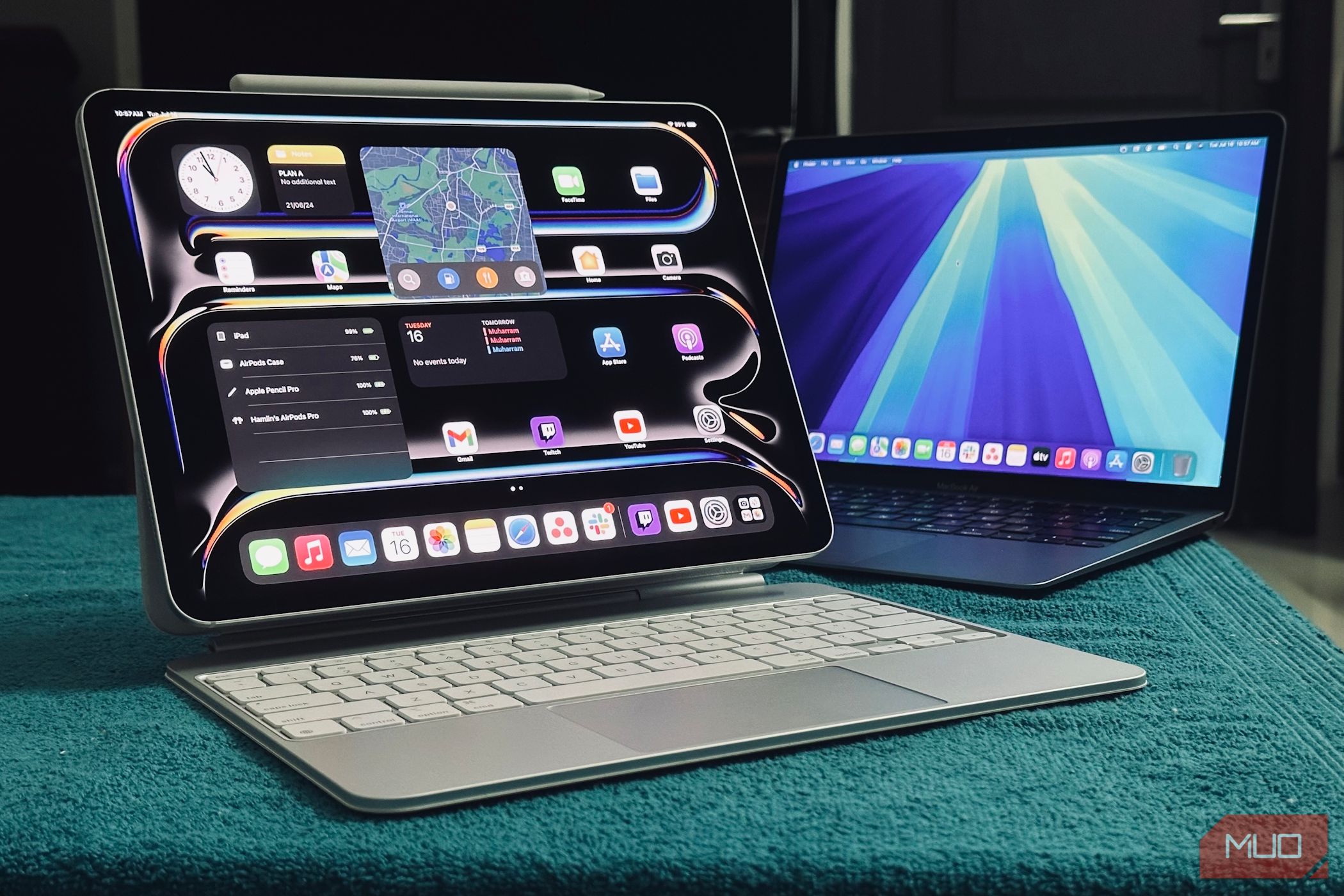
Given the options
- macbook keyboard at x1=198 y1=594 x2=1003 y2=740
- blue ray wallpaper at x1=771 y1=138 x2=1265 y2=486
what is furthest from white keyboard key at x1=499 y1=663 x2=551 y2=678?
blue ray wallpaper at x1=771 y1=138 x2=1265 y2=486

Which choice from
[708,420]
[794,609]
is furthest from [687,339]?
[794,609]

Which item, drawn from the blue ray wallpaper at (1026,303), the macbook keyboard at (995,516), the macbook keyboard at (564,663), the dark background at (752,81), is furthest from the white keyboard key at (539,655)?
the dark background at (752,81)

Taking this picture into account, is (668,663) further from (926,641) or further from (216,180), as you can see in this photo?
(216,180)

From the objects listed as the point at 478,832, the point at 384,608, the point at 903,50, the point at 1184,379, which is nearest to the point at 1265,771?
the point at 478,832

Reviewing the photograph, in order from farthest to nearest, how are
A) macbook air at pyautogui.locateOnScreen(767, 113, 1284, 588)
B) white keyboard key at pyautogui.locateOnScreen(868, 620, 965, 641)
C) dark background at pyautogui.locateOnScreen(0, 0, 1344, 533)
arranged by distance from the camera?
1. dark background at pyautogui.locateOnScreen(0, 0, 1344, 533)
2. macbook air at pyautogui.locateOnScreen(767, 113, 1284, 588)
3. white keyboard key at pyautogui.locateOnScreen(868, 620, 965, 641)

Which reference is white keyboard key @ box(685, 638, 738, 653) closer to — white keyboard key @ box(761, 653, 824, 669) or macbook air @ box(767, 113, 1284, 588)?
white keyboard key @ box(761, 653, 824, 669)

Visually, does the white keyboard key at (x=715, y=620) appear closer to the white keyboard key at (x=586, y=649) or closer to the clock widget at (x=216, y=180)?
the white keyboard key at (x=586, y=649)

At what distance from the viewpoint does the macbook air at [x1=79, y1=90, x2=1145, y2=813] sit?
17.7 inches

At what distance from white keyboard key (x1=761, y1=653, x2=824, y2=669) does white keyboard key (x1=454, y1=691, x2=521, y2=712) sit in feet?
0.35

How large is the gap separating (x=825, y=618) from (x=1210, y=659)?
16 cm

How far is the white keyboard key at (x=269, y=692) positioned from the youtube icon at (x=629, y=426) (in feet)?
0.76

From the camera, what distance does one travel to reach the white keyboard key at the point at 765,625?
1.77ft

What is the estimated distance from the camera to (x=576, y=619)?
22.2 inches

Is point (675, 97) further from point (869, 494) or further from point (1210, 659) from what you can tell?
point (1210, 659)
